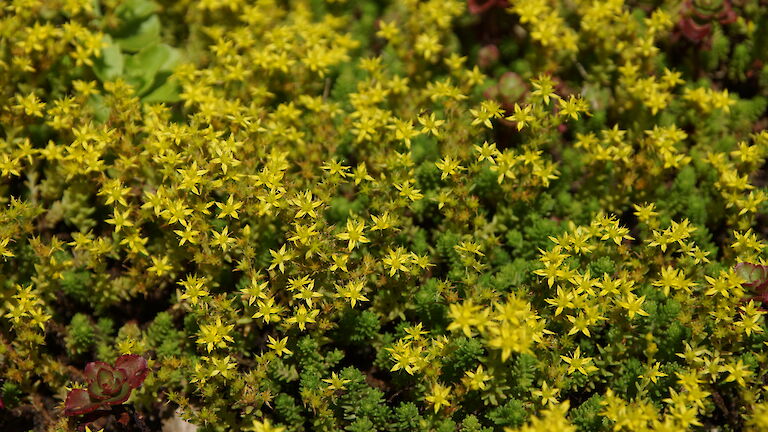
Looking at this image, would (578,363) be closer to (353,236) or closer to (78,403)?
(353,236)

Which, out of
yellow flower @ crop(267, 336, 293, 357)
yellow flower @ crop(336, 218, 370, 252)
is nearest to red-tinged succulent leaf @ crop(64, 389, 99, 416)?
yellow flower @ crop(267, 336, 293, 357)

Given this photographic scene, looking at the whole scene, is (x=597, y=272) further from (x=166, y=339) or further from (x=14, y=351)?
(x=14, y=351)

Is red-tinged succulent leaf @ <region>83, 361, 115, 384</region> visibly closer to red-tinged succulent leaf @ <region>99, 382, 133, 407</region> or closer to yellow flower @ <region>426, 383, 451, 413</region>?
red-tinged succulent leaf @ <region>99, 382, 133, 407</region>

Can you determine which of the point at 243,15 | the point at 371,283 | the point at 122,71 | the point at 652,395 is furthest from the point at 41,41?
the point at 652,395

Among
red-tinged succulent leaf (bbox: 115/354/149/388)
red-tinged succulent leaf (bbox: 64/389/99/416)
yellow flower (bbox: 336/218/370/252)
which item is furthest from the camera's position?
yellow flower (bbox: 336/218/370/252)

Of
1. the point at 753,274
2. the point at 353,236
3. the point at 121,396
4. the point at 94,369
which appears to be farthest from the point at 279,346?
the point at 753,274

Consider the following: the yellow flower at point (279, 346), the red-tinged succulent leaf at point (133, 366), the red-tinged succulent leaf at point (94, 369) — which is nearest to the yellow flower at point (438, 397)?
the yellow flower at point (279, 346)
